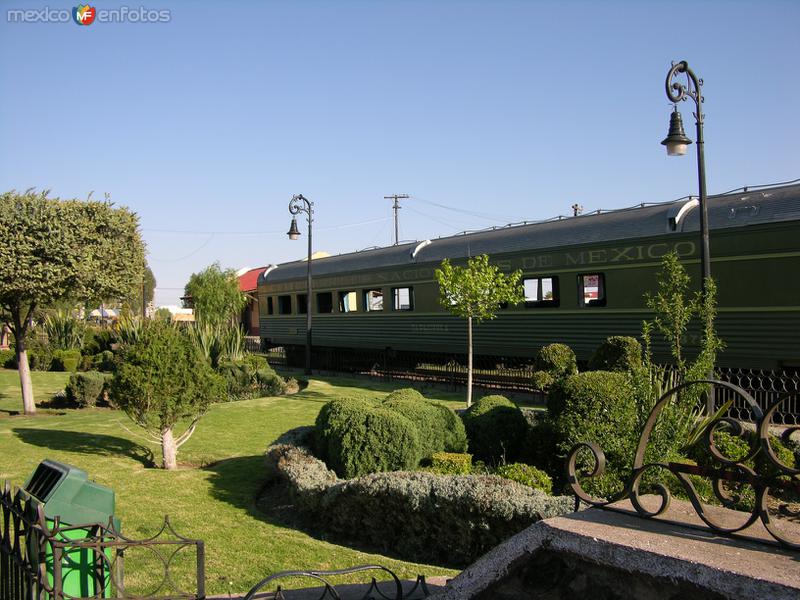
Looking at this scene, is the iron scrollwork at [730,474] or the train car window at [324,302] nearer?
the iron scrollwork at [730,474]

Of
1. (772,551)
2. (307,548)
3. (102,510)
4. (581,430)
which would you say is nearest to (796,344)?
(581,430)

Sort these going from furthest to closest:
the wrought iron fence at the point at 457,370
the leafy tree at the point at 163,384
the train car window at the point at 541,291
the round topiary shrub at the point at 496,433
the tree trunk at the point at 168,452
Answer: the train car window at the point at 541,291 < the wrought iron fence at the point at 457,370 < the tree trunk at the point at 168,452 < the leafy tree at the point at 163,384 < the round topiary shrub at the point at 496,433

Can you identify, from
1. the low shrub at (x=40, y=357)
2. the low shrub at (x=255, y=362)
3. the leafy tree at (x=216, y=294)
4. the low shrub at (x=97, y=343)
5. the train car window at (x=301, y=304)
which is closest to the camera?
the low shrub at (x=255, y=362)

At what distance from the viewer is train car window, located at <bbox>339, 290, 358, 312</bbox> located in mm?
22828

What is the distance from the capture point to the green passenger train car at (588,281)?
11.7 metres

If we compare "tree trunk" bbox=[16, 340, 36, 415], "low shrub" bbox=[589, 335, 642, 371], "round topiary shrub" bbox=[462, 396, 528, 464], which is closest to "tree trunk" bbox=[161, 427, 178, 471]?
"round topiary shrub" bbox=[462, 396, 528, 464]

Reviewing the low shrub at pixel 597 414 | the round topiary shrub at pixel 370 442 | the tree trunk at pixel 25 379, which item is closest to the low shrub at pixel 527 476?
the low shrub at pixel 597 414

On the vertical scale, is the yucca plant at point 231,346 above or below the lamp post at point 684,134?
below

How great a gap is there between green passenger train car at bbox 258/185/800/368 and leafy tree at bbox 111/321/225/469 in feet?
27.9

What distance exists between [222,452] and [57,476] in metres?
6.13

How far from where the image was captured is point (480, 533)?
570cm

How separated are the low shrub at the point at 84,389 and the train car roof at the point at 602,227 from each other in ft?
28.0

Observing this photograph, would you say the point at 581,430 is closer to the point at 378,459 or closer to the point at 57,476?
the point at 378,459

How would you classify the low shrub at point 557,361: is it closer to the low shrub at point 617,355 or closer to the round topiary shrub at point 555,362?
the round topiary shrub at point 555,362
